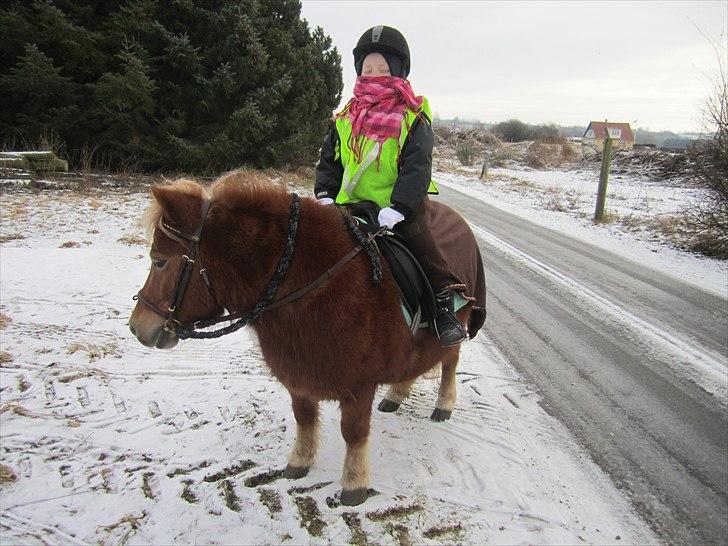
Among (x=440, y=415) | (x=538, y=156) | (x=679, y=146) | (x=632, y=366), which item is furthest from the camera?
(x=679, y=146)

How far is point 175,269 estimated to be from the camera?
2.13m

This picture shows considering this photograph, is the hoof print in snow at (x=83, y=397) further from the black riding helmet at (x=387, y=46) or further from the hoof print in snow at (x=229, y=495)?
the black riding helmet at (x=387, y=46)

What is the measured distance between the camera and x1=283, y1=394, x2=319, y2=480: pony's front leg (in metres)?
2.90

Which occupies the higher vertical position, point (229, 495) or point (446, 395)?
point (446, 395)

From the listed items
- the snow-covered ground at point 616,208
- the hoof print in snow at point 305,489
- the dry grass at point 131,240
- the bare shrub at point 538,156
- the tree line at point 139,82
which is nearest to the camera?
the hoof print in snow at point 305,489

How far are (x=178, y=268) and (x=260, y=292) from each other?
411mm

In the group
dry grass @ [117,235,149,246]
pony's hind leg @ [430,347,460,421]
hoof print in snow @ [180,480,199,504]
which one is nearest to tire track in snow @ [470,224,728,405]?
pony's hind leg @ [430,347,460,421]

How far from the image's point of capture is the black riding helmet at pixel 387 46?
2682 millimetres

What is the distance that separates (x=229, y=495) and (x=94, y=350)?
2.36 m

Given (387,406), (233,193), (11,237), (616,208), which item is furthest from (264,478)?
(616,208)

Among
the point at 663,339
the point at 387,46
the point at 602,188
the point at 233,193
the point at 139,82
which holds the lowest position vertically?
the point at 663,339

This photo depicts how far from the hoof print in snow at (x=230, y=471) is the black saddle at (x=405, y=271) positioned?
1508 mm

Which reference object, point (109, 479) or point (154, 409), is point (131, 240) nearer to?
point (154, 409)

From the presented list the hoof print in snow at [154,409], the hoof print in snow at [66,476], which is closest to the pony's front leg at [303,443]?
the hoof print in snow at [154,409]
